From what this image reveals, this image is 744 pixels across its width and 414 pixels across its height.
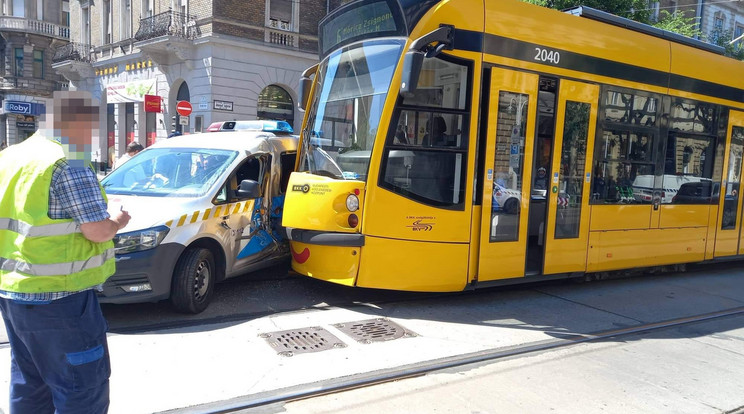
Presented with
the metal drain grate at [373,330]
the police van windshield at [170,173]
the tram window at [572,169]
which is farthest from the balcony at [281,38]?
the metal drain grate at [373,330]

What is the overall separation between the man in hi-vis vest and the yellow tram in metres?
3.33

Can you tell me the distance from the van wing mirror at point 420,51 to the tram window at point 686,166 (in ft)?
14.3

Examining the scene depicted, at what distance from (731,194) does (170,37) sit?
18262 millimetres

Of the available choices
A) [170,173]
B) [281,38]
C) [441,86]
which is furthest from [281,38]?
[441,86]

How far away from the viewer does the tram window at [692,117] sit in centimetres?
799

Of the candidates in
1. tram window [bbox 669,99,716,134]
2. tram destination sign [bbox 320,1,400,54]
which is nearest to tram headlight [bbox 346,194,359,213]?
tram destination sign [bbox 320,1,400,54]

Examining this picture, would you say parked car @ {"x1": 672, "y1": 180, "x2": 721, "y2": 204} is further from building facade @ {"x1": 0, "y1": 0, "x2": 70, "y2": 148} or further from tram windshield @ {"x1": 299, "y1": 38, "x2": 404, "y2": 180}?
building facade @ {"x1": 0, "y1": 0, "x2": 70, "y2": 148}

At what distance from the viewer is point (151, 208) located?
545cm

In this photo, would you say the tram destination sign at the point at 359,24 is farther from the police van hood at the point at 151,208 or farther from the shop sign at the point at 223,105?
the shop sign at the point at 223,105

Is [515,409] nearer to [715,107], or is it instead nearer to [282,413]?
[282,413]

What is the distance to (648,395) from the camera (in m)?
4.34

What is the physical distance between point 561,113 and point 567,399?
3.69m

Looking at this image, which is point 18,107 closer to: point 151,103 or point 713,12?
point 151,103

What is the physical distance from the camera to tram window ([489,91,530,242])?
621 cm
